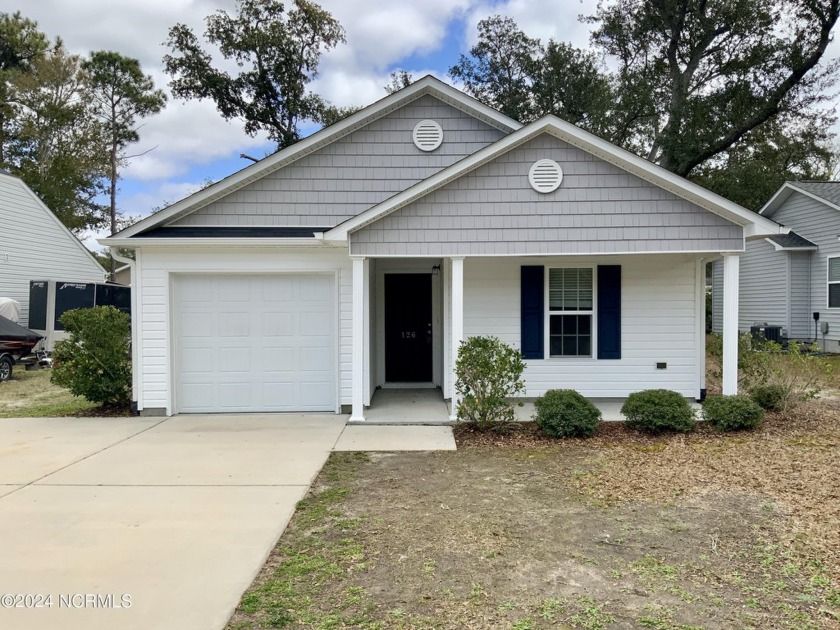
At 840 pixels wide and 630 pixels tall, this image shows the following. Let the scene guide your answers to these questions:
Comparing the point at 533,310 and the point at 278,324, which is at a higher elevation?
the point at 533,310

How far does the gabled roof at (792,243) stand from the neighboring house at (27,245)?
24.0 meters

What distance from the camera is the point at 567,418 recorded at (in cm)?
719

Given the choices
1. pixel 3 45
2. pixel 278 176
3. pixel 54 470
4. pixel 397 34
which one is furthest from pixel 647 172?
pixel 3 45

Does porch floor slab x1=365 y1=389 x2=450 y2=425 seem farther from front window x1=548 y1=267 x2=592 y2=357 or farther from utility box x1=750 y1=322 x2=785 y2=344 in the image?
utility box x1=750 y1=322 x2=785 y2=344

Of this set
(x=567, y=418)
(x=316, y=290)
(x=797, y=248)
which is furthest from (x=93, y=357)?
(x=797, y=248)

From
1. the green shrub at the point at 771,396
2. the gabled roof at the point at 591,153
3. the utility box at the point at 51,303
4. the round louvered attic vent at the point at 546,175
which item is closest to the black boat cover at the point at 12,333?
the utility box at the point at 51,303

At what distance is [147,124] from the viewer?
31562 mm

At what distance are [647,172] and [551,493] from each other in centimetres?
488

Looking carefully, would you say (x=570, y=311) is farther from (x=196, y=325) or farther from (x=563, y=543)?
(x=196, y=325)

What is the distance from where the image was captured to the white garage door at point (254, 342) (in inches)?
352

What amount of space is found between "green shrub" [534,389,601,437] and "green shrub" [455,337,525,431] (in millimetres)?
422

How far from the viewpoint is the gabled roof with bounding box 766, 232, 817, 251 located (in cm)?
1753

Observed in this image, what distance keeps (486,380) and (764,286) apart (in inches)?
638

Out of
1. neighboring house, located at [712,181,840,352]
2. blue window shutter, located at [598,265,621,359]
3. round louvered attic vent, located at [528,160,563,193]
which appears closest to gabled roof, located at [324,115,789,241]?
Result: round louvered attic vent, located at [528,160,563,193]
